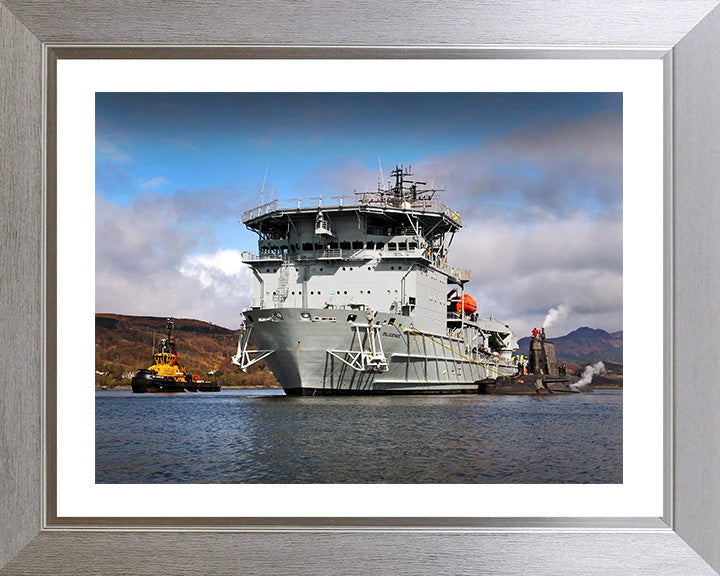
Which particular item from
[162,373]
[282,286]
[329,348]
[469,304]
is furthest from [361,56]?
[162,373]

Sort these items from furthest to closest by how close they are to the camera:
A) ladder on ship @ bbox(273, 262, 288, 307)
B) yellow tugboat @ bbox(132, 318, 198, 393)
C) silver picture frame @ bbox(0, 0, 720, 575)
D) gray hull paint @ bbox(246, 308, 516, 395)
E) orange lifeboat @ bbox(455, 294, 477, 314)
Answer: yellow tugboat @ bbox(132, 318, 198, 393)
orange lifeboat @ bbox(455, 294, 477, 314)
ladder on ship @ bbox(273, 262, 288, 307)
gray hull paint @ bbox(246, 308, 516, 395)
silver picture frame @ bbox(0, 0, 720, 575)

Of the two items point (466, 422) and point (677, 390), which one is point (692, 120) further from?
point (466, 422)

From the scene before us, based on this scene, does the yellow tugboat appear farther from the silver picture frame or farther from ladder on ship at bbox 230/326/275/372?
the silver picture frame

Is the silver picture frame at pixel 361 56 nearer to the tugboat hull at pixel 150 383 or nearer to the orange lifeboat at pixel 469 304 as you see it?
the orange lifeboat at pixel 469 304

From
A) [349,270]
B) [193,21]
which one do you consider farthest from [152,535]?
[349,270]

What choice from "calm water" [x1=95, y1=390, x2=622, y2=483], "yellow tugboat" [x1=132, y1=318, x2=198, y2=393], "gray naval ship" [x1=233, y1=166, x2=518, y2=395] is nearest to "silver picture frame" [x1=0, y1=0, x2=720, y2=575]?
"calm water" [x1=95, y1=390, x2=622, y2=483]

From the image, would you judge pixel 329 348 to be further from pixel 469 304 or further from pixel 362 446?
pixel 469 304
